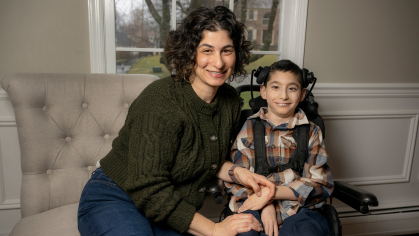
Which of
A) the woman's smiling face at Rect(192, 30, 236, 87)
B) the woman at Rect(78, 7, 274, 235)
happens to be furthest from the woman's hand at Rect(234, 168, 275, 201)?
the woman's smiling face at Rect(192, 30, 236, 87)

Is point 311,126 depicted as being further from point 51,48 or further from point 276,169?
point 51,48

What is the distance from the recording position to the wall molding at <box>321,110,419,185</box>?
2.26 meters

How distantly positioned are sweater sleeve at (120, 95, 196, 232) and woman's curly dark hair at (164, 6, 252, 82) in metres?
0.25

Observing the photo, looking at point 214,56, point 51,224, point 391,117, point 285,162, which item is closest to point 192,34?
point 214,56

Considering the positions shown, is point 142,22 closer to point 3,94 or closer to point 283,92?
point 3,94

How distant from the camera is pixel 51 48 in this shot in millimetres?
1810

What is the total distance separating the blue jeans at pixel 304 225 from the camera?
1.22 meters

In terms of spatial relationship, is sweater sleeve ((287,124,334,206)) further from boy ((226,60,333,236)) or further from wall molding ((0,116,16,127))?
wall molding ((0,116,16,127))

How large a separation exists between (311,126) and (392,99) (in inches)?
50.5

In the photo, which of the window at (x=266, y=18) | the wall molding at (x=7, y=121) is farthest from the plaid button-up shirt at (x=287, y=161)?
the wall molding at (x=7, y=121)

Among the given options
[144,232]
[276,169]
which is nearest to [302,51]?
[276,169]

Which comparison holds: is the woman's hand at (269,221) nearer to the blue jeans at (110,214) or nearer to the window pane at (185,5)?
the blue jeans at (110,214)

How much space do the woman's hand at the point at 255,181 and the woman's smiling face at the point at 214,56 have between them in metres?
0.44

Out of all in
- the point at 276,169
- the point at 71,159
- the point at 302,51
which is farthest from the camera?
the point at 302,51
